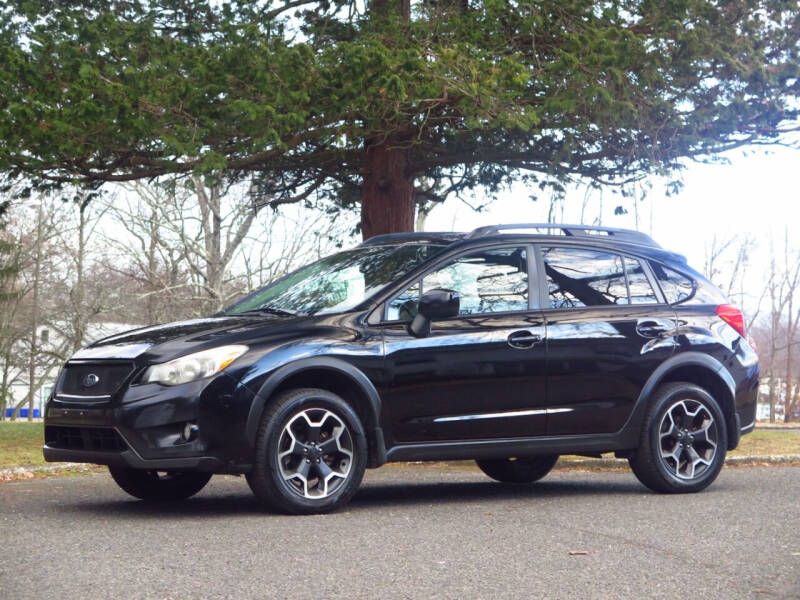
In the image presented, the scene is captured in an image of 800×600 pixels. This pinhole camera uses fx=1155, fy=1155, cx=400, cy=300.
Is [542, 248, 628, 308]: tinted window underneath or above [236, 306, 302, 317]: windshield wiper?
above

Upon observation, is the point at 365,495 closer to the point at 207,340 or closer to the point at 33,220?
the point at 207,340

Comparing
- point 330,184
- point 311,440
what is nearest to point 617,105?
point 330,184

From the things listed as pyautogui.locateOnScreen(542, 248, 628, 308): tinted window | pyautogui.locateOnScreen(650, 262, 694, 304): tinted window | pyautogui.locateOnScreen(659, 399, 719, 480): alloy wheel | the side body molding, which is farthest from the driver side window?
pyautogui.locateOnScreen(659, 399, 719, 480): alloy wheel

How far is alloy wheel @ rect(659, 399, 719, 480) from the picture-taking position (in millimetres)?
8500

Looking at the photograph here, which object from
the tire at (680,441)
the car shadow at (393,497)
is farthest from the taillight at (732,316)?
the car shadow at (393,497)

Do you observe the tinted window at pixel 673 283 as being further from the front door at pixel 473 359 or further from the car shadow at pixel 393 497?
the car shadow at pixel 393 497

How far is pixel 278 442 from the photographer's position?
272 inches

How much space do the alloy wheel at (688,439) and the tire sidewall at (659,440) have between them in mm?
24

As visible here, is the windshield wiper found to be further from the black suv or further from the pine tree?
the pine tree

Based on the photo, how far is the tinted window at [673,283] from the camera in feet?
28.9

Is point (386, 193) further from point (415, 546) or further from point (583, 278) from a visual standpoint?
point (415, 546)

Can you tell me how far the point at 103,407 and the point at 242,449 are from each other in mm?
889

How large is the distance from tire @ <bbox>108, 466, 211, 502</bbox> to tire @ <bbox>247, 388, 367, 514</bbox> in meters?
1.33

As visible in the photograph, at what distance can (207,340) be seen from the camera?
6.96 meters
